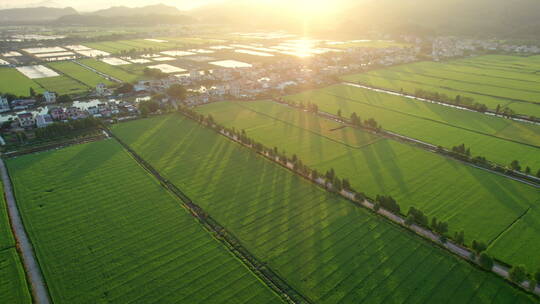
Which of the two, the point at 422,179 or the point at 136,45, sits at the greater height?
the point at 136,45

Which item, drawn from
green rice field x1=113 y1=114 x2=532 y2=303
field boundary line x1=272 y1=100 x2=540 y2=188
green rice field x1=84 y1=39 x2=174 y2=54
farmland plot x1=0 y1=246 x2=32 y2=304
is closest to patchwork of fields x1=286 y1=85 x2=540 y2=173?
field boundary line x1=272 y1=100 x2=540 y2=188

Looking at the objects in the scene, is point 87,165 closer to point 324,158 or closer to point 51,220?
point 51,220

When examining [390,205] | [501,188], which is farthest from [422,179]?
[390,205]

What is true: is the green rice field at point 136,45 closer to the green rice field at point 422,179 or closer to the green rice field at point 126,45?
the green rice field at point 126,45

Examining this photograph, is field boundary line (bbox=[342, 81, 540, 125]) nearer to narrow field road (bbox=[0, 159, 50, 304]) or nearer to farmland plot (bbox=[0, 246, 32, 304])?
narrow field road (bbox=[0, 159, 50, 304])

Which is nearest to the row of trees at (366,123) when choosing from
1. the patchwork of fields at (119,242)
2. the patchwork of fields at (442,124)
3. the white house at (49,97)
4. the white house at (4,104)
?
the patchwork of fields at (442,124)

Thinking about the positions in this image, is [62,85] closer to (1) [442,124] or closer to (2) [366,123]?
(2) [366,123]
